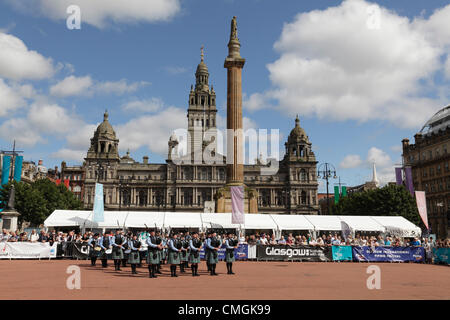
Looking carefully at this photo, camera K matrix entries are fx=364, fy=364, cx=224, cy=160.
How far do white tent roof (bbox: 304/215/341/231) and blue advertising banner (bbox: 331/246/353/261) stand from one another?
19.2ft

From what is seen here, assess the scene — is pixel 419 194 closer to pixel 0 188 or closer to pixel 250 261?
pixel 250 261

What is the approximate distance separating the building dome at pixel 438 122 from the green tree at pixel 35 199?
6490 centimetres

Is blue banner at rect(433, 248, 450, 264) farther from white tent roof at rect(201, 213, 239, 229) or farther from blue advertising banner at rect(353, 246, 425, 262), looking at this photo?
white tent roof at rect(201, 213, 239, 229)

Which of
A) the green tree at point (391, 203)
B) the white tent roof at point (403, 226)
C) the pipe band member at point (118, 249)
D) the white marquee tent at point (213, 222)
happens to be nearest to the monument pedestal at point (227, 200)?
the white marquee tent at point (213, 222)

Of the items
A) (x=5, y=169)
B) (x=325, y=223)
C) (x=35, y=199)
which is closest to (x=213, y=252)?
(x=325, y=223)

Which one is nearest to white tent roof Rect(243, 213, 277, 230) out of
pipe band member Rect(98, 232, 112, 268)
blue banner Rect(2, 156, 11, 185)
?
pipe band member Rect(98, 232, 112, 268)

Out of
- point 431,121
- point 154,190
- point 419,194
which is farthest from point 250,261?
point 154,190

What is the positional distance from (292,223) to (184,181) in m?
59.2

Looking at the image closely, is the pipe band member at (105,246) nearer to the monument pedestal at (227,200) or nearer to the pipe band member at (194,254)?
the pipe band member at (194,254)

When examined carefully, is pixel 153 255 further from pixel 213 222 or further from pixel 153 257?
pixel 213 222

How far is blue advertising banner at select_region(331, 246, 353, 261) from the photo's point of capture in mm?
23427
